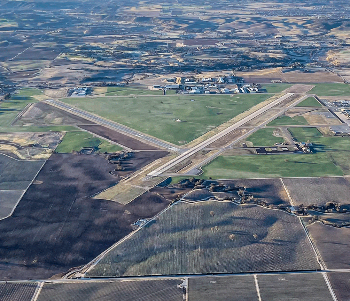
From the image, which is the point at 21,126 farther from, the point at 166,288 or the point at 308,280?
A: the point at 308,280

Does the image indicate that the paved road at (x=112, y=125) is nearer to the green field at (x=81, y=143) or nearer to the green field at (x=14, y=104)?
the green field at (x=81, y=143)

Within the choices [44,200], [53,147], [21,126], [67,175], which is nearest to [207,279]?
[44,200]

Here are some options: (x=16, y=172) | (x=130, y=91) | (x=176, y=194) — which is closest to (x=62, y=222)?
(x=176, y=194)

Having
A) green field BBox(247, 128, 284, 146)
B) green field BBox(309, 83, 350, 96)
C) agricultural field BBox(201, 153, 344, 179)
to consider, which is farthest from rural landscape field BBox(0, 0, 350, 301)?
green field BBox(309, 83, 350, 96)

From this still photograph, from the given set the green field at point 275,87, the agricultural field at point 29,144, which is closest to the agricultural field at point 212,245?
the agricultural field at point 29,144

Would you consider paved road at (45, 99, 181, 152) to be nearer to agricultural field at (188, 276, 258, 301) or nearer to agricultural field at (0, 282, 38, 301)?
agricultural field at (188, 276, 258, 301)

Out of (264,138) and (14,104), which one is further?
(14,104)

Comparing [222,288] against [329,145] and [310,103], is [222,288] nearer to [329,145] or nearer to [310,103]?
[329,145]
